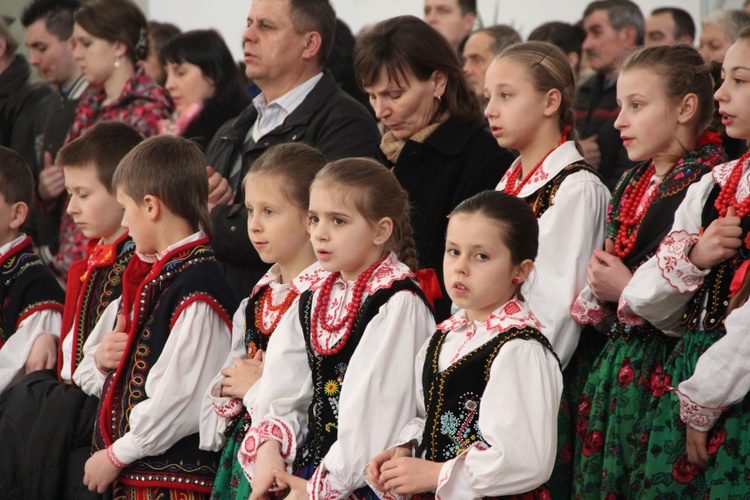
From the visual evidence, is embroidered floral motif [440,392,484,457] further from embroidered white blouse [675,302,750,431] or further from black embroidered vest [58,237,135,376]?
black embroidered vest [58,237,135,376]

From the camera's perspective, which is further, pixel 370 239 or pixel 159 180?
pixel 159 180

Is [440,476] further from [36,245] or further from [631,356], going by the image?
[36,245]

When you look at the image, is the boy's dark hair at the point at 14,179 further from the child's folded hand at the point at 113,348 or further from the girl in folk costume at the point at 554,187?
the girl in folk costume at the point at 554,187

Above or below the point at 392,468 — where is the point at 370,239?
above

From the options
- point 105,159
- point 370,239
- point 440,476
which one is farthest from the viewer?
point 105,159

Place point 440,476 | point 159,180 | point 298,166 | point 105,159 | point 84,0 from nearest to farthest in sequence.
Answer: point 440,476 < point 298,166 < point 159,180 < point 105,159 < point 84,0

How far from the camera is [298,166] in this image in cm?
308

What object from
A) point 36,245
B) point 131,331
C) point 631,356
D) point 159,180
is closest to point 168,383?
point 131,331

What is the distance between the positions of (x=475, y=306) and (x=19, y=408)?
1.79 m

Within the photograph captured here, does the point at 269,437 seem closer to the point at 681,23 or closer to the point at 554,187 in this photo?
the point at 554,187

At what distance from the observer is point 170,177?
3.35 meters

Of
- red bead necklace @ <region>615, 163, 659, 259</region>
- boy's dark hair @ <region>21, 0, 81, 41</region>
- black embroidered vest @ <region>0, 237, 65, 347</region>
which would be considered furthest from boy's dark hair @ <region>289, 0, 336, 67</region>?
boy's dark hair @ <region>21, 0, 81, 41</region>

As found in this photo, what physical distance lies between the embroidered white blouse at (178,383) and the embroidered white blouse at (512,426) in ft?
3.38

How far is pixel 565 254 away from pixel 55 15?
3862 millimetres
